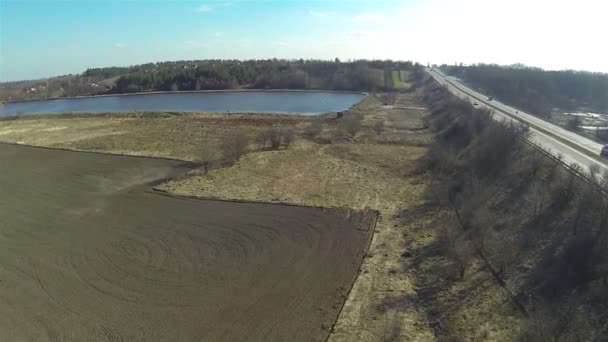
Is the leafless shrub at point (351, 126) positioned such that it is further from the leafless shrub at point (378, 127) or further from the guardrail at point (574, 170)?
the guardrail at point (574, 170)

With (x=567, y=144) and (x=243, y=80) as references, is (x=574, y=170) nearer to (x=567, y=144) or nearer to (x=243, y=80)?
(x=567, y=144)

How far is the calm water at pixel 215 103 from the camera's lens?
79.4m

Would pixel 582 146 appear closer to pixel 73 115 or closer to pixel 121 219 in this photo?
pixel 121 219

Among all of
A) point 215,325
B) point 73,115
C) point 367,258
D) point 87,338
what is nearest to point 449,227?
point 367,258

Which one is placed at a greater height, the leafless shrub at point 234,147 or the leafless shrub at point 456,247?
the leafless shrub at point 234,147

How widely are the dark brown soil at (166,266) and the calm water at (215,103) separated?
49.8 metres

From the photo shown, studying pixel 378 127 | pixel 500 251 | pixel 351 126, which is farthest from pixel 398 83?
pixel 500 251

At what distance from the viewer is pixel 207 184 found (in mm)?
30047

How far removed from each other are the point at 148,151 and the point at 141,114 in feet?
106

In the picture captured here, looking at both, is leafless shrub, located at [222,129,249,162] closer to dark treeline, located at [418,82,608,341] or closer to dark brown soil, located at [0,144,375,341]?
dark brown soil, located at [0,144,375,341]

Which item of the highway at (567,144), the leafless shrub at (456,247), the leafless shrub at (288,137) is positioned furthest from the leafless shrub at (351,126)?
the leafless shrub at (456,247)

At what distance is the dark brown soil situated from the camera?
14141 millimetres

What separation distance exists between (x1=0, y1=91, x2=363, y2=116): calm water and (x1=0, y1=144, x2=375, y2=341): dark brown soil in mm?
49771

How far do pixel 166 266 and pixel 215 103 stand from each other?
75.9 m
